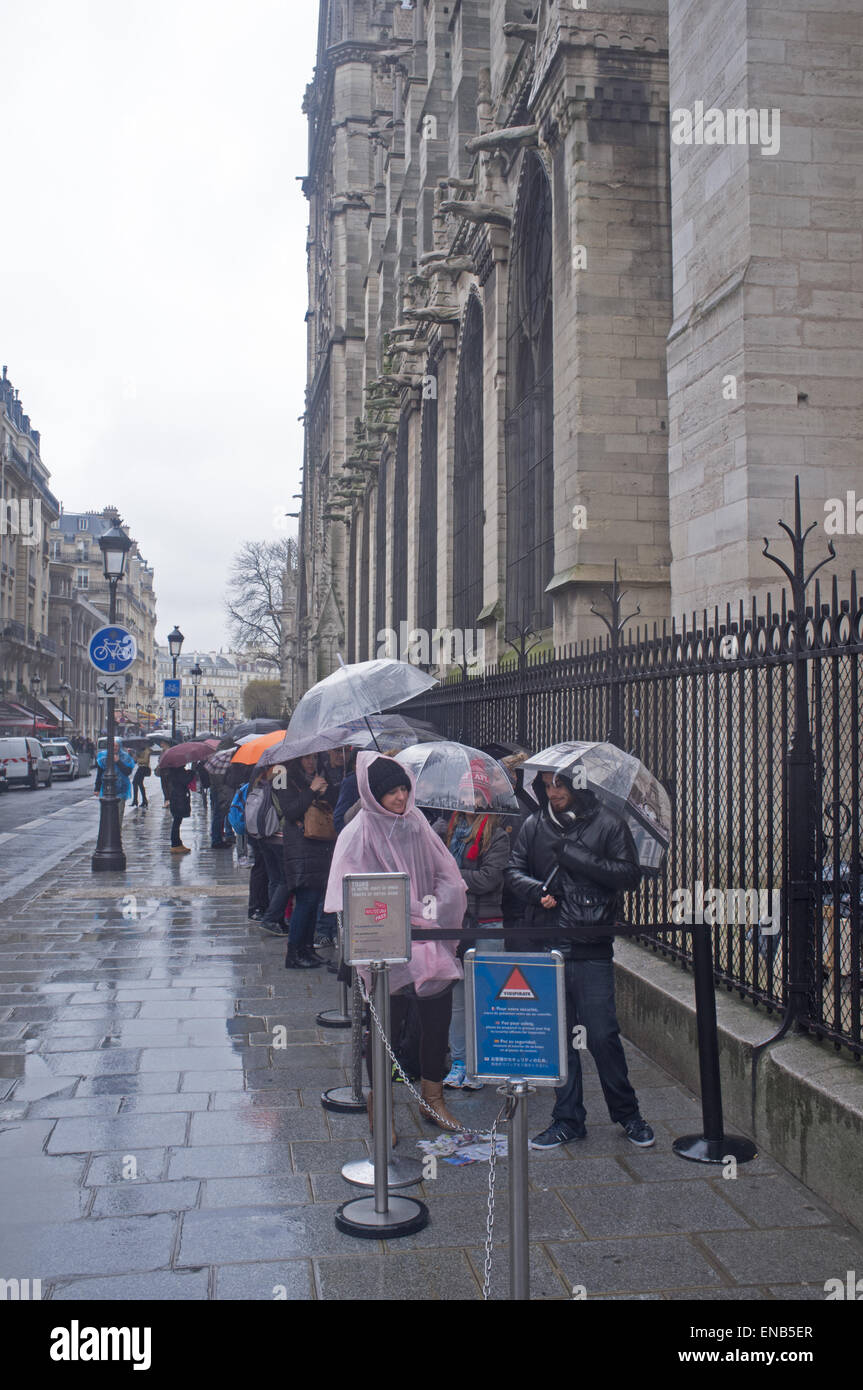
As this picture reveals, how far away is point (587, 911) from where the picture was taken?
5.58m

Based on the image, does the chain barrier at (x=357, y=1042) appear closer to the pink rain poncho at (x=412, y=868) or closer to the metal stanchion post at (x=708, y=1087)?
the pink rain poncho at (x=412, y=868)

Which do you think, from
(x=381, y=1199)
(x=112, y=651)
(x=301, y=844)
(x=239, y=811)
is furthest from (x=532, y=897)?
(x=112, y=651)

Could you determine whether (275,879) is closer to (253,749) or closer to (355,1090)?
(253,749)

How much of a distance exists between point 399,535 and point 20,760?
1736 cm

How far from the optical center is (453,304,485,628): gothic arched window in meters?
23.8

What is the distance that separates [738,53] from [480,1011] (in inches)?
377

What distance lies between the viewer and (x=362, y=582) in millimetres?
46562

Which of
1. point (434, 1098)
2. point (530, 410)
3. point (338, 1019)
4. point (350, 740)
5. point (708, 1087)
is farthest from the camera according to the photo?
point (530, 410)

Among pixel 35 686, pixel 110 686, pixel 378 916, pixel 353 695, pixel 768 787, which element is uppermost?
pixel 35 686

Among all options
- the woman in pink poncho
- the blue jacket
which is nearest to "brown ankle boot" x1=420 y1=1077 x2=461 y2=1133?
the woman in pink poncho

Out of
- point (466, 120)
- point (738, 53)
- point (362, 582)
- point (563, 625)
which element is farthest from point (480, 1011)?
point (362, 582)

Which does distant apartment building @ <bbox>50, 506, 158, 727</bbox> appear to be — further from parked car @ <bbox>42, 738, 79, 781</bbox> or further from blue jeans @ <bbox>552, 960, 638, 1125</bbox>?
blue jeans @ <bbox>552, 960, 638, 1125</bbox>

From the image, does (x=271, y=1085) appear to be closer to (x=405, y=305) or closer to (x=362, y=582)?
(x=405, y=305)

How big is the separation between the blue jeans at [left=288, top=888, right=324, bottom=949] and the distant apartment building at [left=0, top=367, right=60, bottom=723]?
206 feet
